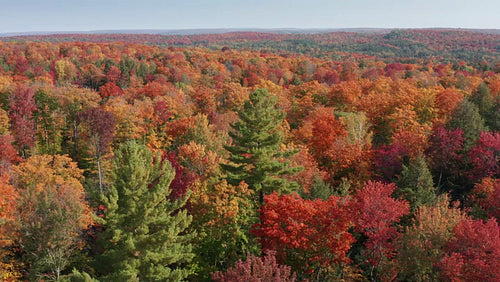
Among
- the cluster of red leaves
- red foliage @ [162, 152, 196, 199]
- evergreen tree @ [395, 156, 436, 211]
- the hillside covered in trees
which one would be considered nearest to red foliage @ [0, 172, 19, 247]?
the hillside covered in trees

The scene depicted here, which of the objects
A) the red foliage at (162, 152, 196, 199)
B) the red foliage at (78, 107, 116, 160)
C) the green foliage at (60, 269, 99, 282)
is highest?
the red foliage at (78, 107, 116, 160)

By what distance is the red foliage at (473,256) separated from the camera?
1628 cm

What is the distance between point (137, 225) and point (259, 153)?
11.2 meters

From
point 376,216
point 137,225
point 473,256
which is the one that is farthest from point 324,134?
point 137,225

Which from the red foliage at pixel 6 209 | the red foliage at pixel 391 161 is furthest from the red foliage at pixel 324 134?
the red foliage at pixel 6 209

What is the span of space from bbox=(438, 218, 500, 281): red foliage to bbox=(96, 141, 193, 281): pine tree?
530 inches

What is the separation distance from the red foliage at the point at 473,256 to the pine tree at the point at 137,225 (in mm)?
13467

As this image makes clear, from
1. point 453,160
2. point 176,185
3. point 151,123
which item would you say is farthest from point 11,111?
→ point 453,160

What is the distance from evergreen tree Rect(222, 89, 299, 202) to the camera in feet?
87.5

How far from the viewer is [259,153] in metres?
26.6

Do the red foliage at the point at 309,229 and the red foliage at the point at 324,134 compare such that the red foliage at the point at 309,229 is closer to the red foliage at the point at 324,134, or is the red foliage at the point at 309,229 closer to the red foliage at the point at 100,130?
the red foliage at the point at 324,134

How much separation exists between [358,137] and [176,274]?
27.8 meters

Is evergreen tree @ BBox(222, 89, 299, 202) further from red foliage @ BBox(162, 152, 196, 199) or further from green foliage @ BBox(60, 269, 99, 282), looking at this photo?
green foliage @ BBox(60, 269, 99, 282)

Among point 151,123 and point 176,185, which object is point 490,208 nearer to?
point 176,185
